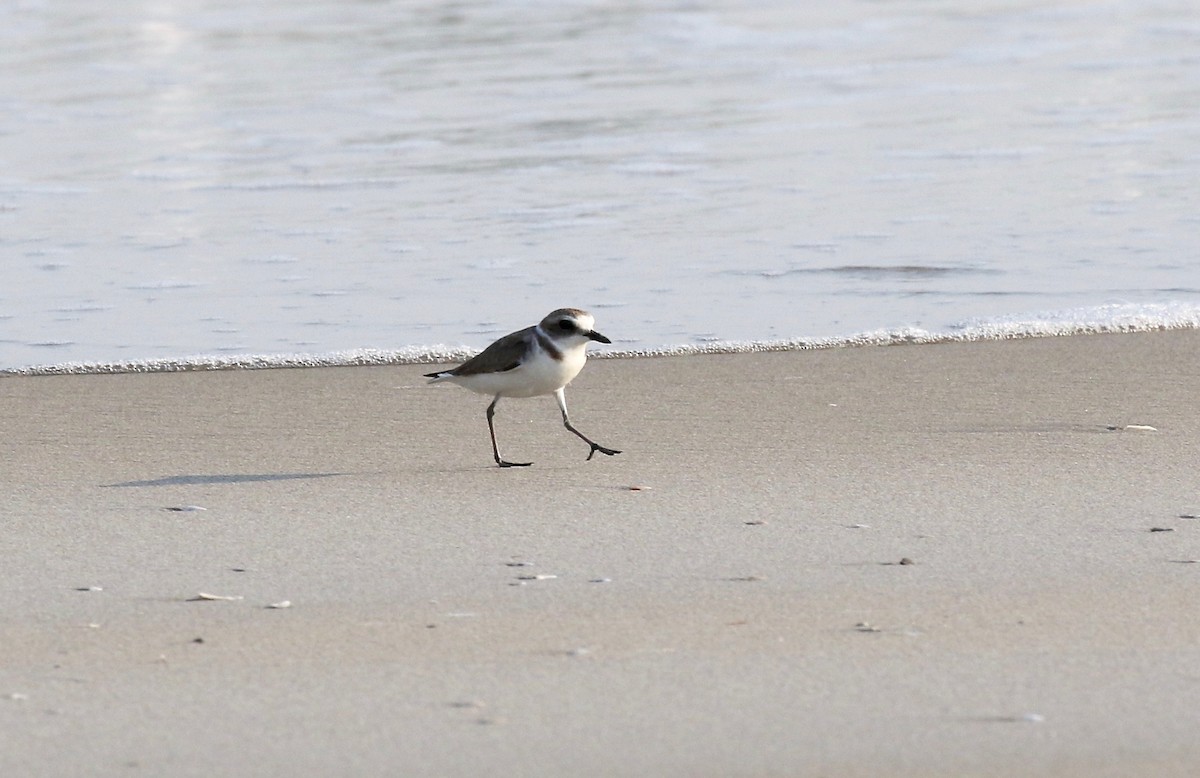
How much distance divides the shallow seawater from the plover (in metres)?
1.71

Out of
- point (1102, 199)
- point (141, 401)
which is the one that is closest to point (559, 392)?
point (141, 401)

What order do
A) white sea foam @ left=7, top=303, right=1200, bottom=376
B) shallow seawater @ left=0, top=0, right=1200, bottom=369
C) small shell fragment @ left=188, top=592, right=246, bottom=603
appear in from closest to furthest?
small shell fragment @ left=188, top=592, right=246, bottom=603, white sea foam @ left=7, top=303, right=1200, bottom=376, shallow seawater @ left=0, top=0, right=1200, bottom=369

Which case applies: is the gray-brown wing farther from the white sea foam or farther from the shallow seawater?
the shallow seawater

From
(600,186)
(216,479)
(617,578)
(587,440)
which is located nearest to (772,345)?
(587,440)

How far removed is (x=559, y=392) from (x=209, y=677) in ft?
6.88

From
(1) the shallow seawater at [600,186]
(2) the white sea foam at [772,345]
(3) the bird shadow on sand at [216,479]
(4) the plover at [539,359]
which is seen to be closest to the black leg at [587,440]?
(4) the plover at [539,359]

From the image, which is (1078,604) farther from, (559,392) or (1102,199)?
(1102,199)

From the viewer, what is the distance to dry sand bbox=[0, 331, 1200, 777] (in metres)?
3.07

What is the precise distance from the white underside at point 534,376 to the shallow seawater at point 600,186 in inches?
66.7

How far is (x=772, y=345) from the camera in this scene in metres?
6.81

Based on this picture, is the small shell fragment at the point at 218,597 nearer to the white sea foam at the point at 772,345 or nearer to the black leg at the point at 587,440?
the black leg at the point at 587,440

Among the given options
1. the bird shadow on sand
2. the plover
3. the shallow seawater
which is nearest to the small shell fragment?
the bird shadow on sand

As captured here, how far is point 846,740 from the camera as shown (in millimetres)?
3037

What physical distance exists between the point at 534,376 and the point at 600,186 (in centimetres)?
522
